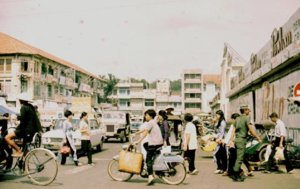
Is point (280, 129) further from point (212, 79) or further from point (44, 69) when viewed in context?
point (212, 79)

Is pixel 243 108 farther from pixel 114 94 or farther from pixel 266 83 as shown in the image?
pixel 114 94

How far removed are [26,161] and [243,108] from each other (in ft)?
17.9

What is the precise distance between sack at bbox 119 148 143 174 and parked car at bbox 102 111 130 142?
64.1 feet

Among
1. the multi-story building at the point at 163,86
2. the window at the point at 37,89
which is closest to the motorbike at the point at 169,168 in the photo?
the window at the point at 37,89

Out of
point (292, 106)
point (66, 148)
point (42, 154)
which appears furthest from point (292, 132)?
point (42, 154)

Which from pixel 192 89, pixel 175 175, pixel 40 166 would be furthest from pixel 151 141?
pixel 192 89

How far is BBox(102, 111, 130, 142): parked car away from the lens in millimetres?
29750

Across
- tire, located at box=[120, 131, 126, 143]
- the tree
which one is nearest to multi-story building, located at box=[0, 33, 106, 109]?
tire, located at box=[120, 131, 126, 143]

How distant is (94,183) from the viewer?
1009 centimetres

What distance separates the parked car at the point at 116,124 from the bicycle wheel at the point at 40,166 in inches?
785

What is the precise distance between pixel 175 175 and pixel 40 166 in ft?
10.2

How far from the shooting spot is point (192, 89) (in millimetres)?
103125

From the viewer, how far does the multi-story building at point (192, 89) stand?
338 feet

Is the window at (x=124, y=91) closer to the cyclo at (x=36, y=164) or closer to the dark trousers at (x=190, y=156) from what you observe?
the dark trousers at (x=190, y=156)
